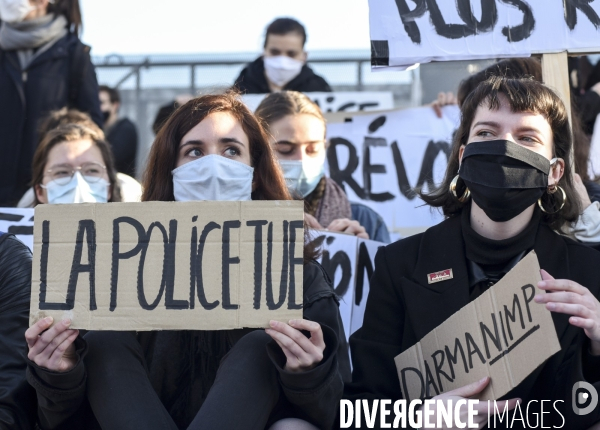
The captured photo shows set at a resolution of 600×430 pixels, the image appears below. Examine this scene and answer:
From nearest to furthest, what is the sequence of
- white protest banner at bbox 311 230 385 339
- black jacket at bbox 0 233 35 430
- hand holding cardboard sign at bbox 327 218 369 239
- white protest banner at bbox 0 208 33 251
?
1. black jacket at bbox 0 233 35 430
2. white protest banner at bbox 311 230 385 339
3. hand holding cardboard sign at bbox 327 218 369 239
4. white protest banner at bbox 0 208 33 251

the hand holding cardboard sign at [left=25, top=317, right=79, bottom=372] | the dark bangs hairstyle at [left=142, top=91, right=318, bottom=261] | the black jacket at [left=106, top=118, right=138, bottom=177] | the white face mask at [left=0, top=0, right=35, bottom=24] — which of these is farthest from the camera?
the black jacket at [left=106, top=118, right=138, bottom=177]

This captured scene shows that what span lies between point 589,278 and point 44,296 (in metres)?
Result: 1.92

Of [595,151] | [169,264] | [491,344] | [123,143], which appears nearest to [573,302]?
[491,344]

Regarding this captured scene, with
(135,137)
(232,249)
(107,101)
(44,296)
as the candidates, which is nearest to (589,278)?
(232,249)

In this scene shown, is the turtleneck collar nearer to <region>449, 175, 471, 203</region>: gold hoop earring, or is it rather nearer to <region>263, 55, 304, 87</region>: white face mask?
<region>449, 175, 471, 203</region>: gold hoop earring

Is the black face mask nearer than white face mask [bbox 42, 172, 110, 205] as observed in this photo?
Yes

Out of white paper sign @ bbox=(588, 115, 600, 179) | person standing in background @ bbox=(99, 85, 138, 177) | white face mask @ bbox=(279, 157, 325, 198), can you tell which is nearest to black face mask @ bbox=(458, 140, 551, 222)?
white face mask @ bbox=(279, 157, 325, 198)

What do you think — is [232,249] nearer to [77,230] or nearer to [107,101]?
[77,230]

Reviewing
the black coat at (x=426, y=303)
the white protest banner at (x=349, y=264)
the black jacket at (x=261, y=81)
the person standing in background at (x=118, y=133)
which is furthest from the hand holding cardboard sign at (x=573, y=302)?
the person standing in background at (x=118, y=133)

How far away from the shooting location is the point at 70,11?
20.1 ft

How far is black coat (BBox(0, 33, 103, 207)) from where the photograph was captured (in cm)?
604

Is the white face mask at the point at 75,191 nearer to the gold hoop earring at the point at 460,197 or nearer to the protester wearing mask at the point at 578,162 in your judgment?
the protester wearing mask at the point at 578,162

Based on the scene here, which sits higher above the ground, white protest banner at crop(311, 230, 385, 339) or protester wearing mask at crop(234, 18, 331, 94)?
protester wearing mask at crop(234, 18, 331, 94)

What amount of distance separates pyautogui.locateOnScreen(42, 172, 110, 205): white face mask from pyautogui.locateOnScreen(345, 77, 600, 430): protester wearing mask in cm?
188
